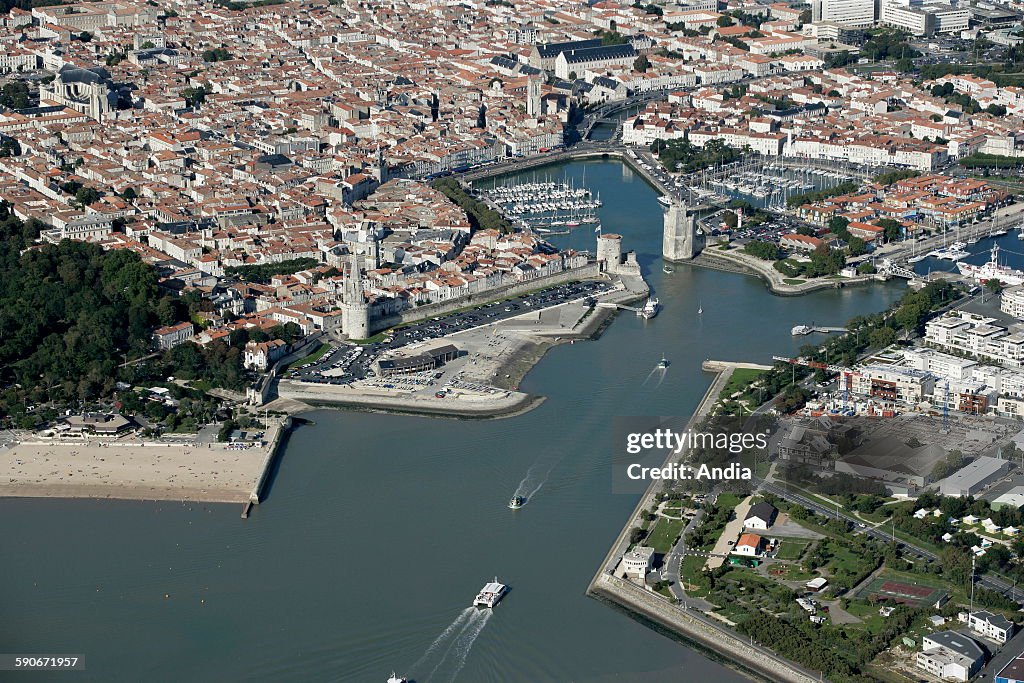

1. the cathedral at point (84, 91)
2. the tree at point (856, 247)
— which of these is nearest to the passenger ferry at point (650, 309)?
the tree at point (856, 247)

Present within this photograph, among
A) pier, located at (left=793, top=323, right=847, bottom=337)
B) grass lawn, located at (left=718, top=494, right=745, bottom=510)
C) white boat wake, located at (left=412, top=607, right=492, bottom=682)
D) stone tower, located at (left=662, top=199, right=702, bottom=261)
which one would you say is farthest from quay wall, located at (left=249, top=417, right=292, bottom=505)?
stone tower, located at (left=662, top=199, right=702, bottom=261)

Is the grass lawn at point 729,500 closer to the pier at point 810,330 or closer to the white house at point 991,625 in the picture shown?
the white house at point 991,625

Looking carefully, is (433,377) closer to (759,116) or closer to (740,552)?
(740,552)

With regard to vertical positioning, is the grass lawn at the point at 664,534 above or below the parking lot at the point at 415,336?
below

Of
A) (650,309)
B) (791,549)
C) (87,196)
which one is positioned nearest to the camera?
(791,549)

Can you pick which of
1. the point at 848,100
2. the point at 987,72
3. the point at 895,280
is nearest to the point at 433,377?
the point at 895,280

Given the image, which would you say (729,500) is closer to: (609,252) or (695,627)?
(695,627)

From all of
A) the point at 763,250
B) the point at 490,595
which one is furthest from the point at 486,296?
the point at 490,595
